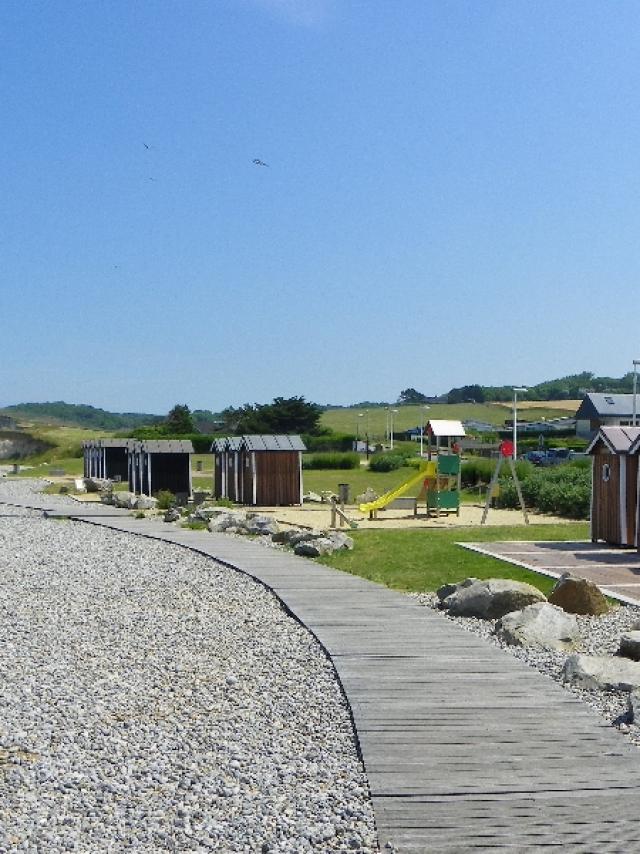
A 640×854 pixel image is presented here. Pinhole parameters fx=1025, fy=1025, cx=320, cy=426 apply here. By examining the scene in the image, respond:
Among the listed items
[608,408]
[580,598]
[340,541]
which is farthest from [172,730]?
[608,408]

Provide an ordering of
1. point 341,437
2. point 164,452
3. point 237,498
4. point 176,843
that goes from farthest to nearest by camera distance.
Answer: point 341,437 < point 164,452 < point 237,498 < point 176,843

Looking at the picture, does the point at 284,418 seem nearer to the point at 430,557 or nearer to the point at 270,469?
the point at 270,469

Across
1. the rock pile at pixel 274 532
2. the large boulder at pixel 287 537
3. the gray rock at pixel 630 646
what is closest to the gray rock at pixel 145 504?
the rock pile at pixel 274 532

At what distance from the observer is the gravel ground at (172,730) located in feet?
18.8

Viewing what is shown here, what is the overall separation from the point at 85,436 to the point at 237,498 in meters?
72.0

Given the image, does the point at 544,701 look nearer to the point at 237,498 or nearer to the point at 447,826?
the point at 447,826

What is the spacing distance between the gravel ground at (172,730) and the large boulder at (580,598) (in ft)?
11.2

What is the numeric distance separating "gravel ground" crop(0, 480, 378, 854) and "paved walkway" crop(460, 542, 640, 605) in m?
4.78

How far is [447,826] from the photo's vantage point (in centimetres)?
556

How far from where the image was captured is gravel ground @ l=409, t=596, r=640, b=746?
7.94 m

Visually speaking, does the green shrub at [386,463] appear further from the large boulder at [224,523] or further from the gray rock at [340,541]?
the gray rock at [340,541]

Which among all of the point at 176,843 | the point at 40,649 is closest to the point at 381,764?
the point at 176,843

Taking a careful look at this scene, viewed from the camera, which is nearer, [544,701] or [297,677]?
[544,701]

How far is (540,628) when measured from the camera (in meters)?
10.6
